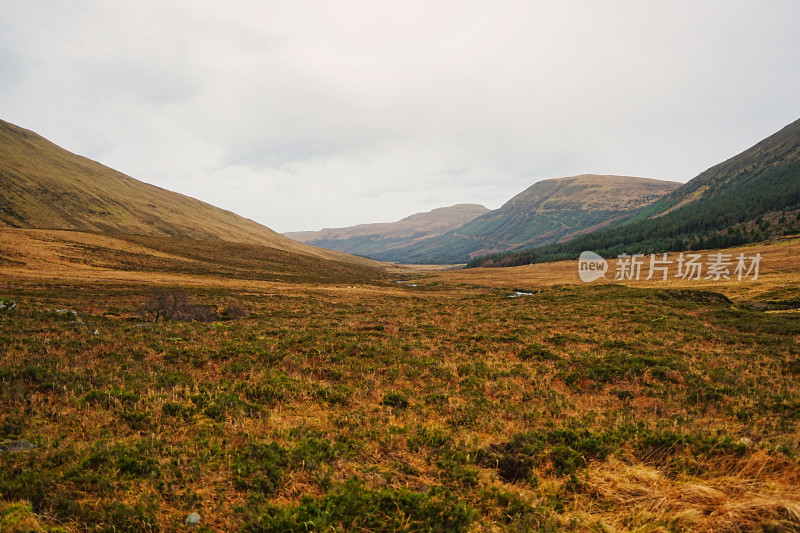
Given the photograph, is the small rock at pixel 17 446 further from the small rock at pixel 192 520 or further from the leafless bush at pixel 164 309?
the leafless bush at pixel 164 309

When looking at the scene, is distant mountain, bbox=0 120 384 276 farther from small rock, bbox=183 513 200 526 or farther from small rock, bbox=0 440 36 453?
small rock, bbox=183 513 200 526

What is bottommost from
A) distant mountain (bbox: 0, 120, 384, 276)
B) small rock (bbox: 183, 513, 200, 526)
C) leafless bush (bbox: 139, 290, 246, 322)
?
leafless bush (bbox: 139, 290, 246, 322)

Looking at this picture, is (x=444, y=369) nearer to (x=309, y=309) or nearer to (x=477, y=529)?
(x=477, y=529)

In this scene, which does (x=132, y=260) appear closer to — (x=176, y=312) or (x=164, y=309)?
(x=176, y=312)

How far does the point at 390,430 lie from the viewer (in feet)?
31.1

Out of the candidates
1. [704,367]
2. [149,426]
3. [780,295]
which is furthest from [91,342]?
[780,295]

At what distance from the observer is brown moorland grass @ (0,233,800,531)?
604cm

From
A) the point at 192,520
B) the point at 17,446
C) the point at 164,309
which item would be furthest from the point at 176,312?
the point at 192,520

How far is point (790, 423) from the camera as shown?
10.2 meters

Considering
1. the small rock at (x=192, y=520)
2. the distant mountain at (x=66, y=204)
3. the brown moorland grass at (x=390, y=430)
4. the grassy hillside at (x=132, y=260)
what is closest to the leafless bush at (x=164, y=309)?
the brown moorland grass at (x=390, y=430)

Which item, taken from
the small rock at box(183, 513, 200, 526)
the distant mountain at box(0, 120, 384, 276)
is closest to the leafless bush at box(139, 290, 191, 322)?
the small rock at box(183, 513, 200, 526)

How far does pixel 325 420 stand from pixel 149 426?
4.71 metres

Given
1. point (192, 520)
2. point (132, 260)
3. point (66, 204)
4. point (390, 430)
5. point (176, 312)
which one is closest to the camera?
point (192, 520)

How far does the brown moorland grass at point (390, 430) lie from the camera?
6035 mm
